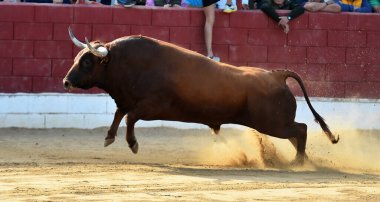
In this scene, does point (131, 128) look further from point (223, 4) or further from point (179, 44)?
point (223, 4)

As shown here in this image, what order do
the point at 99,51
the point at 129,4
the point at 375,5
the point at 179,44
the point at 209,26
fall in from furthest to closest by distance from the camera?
1. the point at 375,5
2. the point at 179,44
3. the point at 209,26
4. the point at 129,4
5. the point at 99,51

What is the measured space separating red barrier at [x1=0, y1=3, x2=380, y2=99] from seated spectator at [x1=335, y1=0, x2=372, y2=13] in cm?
17

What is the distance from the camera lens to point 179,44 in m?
16.1

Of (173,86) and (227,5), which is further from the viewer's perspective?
(227,5)

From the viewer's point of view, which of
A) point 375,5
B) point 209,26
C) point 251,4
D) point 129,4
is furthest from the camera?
point 375,5

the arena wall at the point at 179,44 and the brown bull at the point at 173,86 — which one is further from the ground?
the brown bull at the point at 173,86

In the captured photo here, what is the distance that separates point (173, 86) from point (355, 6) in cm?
568

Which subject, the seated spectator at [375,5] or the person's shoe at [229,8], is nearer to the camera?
the person's shoe at [229,8]

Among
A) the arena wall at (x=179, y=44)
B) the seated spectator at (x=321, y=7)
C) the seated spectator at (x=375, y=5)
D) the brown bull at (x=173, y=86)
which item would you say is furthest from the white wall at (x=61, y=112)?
the brown bull at (x=173, y=86)

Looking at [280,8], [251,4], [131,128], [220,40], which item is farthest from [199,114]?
[280,8]

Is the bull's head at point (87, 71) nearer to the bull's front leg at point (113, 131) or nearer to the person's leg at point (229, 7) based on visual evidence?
the bull's front leg at point (113, 131)

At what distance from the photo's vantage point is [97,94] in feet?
51.8

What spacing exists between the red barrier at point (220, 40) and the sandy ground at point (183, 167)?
2.99 ft

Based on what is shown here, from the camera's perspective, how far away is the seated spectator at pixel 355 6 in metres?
16.8
